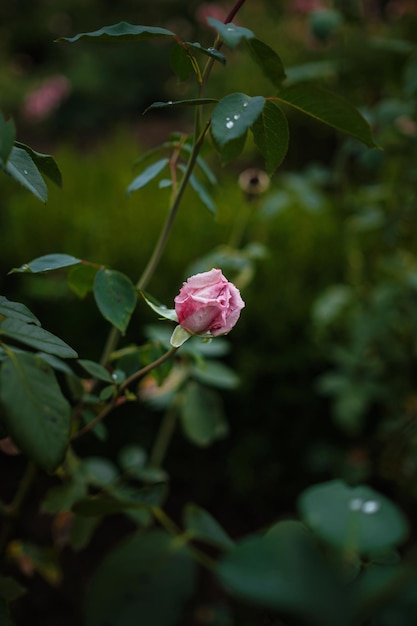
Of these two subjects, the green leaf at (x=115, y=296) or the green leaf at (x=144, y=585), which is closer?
the green leaf at (x=144, y=585)

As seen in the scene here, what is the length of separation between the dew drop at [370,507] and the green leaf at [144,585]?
150 mm

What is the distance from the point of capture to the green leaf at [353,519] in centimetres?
44

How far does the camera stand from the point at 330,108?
0.66m

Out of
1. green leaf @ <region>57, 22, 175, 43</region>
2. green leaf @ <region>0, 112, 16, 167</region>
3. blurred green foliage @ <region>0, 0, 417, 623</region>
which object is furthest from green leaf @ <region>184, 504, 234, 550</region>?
blurred green foliage @ <region>0, 0, 417, 623</region>

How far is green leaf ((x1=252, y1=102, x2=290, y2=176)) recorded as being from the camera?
0.69 m

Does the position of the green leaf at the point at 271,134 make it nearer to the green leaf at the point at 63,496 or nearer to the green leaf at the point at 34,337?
the green leaf at the point at 34,337

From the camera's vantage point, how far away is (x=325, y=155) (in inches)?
203

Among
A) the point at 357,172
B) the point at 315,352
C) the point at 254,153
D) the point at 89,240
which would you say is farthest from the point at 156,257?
the point at 254,153

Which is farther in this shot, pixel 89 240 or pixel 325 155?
pixel 325 155

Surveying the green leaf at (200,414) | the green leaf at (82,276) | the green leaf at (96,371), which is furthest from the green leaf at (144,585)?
the green leaf at (200,414)

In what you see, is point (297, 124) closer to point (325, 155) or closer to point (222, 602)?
point (325, 155)

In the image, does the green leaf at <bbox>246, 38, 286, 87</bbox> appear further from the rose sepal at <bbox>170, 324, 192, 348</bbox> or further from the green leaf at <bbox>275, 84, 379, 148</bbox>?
the rose sepal at <bbox>170, 324, 192, 348</bbox>

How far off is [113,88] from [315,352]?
280 inches

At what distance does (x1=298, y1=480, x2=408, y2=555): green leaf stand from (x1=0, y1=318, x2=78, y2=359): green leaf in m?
0.27
